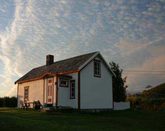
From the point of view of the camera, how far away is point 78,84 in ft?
104

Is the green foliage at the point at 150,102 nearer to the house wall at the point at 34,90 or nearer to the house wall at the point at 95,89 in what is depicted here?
the house wall at the point at 95,89

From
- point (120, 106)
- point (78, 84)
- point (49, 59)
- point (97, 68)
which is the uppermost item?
point (49, 59)

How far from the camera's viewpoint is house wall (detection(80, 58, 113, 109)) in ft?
106

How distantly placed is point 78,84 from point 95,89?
9.43 ft

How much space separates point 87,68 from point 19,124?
16.2 m

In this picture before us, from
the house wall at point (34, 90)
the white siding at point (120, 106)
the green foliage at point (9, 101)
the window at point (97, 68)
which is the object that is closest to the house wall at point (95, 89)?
the window at point (97, 68)

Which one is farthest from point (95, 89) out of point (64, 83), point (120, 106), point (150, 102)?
point (150, 102)

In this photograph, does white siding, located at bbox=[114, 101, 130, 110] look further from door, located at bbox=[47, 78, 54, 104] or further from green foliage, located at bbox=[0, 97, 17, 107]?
green foliage, located at bbox=[0, 97, 17, 107]

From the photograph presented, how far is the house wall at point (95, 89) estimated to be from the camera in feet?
106

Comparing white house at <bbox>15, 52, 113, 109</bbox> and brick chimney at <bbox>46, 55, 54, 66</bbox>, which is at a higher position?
brick chimney at <bbox>46, 55, 54, 66</bbox>

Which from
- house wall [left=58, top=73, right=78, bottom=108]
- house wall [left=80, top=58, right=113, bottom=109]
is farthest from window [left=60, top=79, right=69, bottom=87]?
house wall [left=80, top=58, right=113, bottom=109]

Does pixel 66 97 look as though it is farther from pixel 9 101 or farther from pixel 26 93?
pixel 9 101

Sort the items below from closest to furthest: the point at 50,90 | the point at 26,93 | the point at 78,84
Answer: the point at 78,84 → the point at 50,90 → the point at 26,93

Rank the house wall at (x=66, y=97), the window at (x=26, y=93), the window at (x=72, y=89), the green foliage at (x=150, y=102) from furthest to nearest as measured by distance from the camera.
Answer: the green foliage at (x=150, y=102)
the window at (x=26, y=93)
the window at (x=72, y=89)
the house wall at (x=66, y=97)
